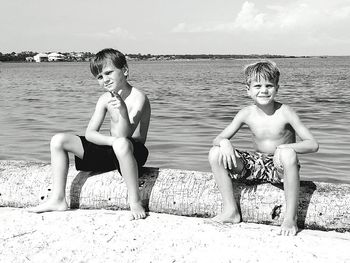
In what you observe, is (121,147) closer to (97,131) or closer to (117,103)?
(117,103)

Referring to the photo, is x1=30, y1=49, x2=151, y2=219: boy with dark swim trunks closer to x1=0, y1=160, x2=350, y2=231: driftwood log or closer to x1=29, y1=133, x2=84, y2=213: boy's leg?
x1=29, y1=133, x2=84, y2=213: boy's leg

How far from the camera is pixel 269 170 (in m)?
4.23

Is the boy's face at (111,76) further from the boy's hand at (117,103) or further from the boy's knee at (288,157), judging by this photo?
the boy's knee at (288,157)

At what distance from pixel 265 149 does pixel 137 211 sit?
1.23 metres

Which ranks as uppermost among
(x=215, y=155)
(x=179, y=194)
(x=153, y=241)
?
(x=215, y=155)

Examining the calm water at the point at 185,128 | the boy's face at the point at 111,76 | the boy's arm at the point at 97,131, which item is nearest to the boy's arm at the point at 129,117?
the boy's arm at the point at 97,131

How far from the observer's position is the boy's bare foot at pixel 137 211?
427 centimetres

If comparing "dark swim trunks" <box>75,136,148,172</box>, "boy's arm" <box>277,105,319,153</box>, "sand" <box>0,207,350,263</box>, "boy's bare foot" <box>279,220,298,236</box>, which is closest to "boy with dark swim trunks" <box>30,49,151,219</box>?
"dark swim trunks" <box>75,136,148,172</box>

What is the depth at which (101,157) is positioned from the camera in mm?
4664

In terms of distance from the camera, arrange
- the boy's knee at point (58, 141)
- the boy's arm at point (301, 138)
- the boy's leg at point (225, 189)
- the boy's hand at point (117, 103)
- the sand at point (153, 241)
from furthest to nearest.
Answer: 1. the boy's knee at point (58, 141)
2. the boy's hand at point (117, 103)
3. the boy's leg at point (225, 189)
4. the boy's arm at point (301, 138)
5. the sand at point (153, 241)

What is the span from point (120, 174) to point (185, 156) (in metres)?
4.03

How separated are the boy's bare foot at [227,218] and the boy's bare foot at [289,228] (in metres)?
0.43

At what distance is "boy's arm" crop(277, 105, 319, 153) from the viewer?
4.04 m

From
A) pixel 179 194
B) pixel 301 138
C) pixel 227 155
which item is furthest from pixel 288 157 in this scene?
pixel 179 194
